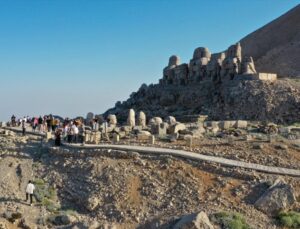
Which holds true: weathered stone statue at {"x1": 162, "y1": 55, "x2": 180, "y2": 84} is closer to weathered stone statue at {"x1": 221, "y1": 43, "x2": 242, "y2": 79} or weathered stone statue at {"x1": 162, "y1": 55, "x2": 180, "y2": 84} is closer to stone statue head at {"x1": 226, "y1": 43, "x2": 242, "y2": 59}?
stone statue head at {"x1": 226, "y1": 43, "x2": 242, "y2": 59}

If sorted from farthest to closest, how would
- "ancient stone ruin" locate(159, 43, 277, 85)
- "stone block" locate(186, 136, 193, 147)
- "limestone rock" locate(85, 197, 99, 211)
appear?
"ancient stone ruin" locate(159, 43, 277, 85) → "stone block" locate(186, 136, 193, 147) → "limestone rock" locate(85, 197, 99, 211)

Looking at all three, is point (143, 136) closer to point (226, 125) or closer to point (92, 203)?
point (226, 125)

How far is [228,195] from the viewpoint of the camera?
52.2 ft

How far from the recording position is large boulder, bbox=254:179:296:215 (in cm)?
1504

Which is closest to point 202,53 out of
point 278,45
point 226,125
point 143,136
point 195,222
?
point 226,125

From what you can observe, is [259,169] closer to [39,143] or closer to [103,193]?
[103,193]

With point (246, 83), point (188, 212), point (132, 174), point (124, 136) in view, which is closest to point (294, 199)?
point (188, 212)

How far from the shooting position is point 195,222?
44.0ft

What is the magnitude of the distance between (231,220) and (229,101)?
2605 centimetres

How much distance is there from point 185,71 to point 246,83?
904 cm

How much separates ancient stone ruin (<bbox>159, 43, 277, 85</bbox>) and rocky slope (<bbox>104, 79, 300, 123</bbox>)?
878 millimetres

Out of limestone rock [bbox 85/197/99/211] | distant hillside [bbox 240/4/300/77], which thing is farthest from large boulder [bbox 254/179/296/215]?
distant hillside [bbox 240/4/300/77]

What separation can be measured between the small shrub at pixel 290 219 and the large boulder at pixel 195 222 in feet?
7.95

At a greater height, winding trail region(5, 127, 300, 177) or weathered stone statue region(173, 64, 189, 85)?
weathered stone statue region(173, 64, 189, 85)
